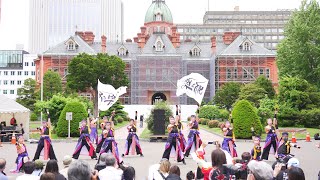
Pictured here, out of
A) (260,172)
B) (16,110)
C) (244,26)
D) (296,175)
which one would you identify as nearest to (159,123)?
(16,110)

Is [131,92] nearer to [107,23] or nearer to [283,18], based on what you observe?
[107,23]

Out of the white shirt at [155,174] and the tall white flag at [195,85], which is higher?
the tall white flag at [195,85]

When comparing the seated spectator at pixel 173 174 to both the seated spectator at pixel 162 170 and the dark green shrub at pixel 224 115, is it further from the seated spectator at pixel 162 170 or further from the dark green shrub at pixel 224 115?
the dark green shrub at pixel 224 115

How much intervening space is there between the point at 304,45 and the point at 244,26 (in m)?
81.5

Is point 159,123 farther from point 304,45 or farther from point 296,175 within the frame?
point 304,45

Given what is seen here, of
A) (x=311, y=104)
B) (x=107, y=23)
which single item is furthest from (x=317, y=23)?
(x=107, y=23)

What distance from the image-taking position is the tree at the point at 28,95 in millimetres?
67625

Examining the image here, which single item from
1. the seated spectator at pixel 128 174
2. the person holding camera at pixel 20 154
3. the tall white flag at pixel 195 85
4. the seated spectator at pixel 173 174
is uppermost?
the tall white flag at pixel 195 85

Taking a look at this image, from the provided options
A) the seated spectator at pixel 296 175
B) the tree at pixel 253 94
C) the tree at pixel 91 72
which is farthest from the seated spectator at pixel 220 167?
the tree at pixel 91 72

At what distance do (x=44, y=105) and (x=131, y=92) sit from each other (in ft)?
127

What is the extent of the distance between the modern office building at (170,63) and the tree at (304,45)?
18.8 m

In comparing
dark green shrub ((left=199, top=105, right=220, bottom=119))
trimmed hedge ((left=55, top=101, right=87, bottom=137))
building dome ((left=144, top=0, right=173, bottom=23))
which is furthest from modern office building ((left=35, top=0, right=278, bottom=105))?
trimmed hedge ((left=55, top=101, right=87, bottom=137))

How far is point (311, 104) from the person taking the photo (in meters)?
43.2

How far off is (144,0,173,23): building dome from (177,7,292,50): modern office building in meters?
35.4
